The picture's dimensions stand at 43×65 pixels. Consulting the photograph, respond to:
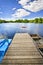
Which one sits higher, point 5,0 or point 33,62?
point 5,0

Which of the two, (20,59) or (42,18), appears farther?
(42,18)

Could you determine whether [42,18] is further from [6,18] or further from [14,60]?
A: [14,60]

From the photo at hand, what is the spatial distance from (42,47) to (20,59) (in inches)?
67.6

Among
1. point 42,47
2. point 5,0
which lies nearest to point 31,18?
A: point 5,0

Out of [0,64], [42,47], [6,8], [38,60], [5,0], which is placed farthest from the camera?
[6,8]

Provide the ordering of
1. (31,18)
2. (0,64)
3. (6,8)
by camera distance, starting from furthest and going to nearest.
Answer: (6,8) < (31,18) < (0,64)

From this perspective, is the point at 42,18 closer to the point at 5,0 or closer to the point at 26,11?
the point at 26,11

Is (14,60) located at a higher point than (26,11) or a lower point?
lower

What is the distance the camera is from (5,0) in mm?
20516

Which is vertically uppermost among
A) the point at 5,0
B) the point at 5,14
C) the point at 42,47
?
the point at 5,0

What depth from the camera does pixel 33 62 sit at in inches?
87.4

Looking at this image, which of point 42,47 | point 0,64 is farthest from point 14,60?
point 42,47

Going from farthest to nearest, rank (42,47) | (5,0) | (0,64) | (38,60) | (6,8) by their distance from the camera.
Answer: (6,8) → (5,0) → (42,47) → (38,60) → (0,64)

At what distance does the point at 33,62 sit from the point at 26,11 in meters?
20.8
